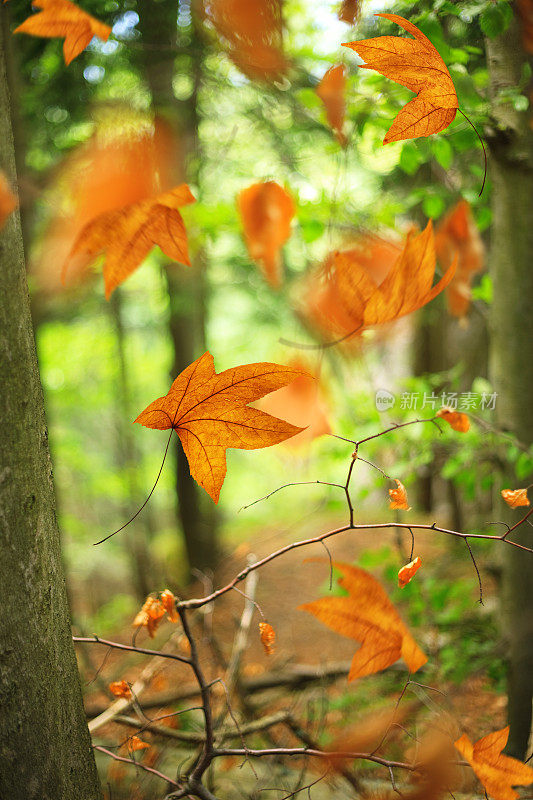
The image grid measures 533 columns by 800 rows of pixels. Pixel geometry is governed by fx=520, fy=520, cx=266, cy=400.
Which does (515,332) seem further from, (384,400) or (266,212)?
(266,212)

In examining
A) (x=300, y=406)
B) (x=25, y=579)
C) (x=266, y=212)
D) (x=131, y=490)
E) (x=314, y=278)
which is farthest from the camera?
(x=131, y=490)

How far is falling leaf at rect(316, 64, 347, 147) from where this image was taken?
4.26 feet

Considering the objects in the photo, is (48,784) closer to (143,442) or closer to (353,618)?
(353,618)

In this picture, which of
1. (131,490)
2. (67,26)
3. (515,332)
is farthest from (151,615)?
(131,490)

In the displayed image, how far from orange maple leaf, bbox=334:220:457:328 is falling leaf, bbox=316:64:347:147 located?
0.72 metres

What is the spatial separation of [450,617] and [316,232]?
154 centimetres

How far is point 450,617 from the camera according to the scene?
203 centimetres

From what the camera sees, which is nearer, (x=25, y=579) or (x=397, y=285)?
(x=25, y=579)

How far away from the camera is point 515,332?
1340 millimetres

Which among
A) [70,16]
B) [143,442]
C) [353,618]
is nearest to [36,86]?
[70,16]

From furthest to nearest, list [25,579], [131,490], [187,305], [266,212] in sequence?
[131,490] → [187,305] → [266,212] → [25,579]

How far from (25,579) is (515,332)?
1234 mm

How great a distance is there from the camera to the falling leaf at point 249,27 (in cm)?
127

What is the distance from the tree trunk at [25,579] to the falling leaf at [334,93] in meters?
0.86
